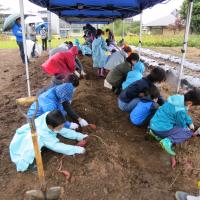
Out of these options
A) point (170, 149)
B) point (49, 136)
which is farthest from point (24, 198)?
point (170, 149)

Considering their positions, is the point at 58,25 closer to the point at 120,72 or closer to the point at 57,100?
the point at 120,72

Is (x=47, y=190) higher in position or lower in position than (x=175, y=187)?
higher

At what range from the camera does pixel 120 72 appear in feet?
19.0

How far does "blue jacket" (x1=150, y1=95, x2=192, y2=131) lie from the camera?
339cm

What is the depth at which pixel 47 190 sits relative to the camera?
8.64ft

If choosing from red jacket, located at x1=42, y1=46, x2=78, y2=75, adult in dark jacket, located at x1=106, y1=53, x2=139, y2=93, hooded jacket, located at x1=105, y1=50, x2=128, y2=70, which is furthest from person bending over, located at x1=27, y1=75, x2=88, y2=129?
hooded jacket, located at x1=105, y1=50, x2=128, y2=70

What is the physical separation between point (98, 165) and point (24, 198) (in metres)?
0.88

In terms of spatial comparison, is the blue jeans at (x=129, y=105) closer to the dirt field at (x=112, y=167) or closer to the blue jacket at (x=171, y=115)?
the dirt field at (x=112, y=167)

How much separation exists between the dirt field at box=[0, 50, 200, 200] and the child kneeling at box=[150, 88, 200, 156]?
11.2 inches

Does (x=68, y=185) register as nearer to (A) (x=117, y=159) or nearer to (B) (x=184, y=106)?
(A) (x=117, y=159)

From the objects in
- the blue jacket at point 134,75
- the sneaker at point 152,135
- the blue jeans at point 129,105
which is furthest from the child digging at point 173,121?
the blue jacket at point 134,75

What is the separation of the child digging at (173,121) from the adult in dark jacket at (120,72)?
1.92 metres

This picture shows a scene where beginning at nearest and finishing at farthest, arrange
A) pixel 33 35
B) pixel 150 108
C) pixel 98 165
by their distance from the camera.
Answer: pixel 98 165
pixel 150 108
pixel 33 35

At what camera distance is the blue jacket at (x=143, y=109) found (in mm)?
4137
